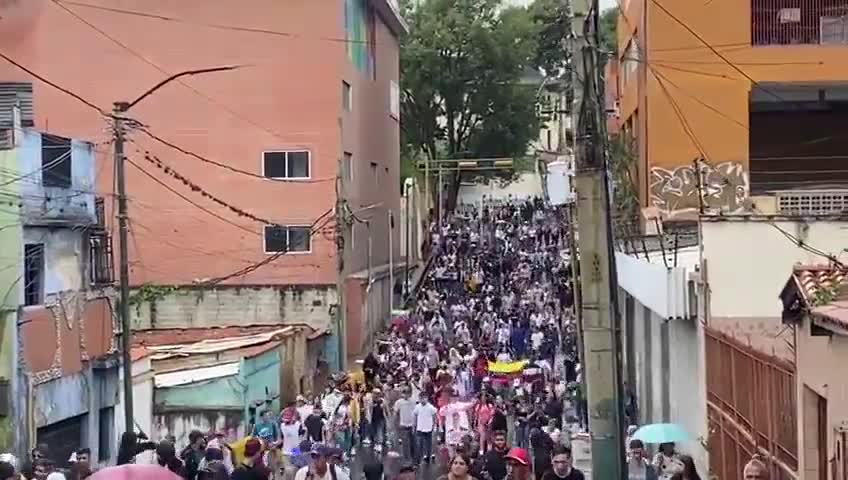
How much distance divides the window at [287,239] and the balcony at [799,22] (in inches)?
517

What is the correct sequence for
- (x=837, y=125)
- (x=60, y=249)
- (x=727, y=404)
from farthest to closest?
(x=837, y=125) < (x=60, y=249) < (x=727, y=404)

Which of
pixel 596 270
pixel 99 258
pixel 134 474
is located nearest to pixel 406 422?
pixel 99 258

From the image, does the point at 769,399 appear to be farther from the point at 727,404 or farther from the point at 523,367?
the point at 523,367

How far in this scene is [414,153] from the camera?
7356 cm

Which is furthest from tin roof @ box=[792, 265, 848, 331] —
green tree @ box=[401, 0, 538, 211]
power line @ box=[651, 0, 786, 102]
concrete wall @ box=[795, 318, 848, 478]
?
green tree @ box=[401, 0, 538, 211]

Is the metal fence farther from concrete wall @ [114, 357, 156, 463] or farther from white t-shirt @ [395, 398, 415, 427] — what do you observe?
concrete wall @ [114, 357, 156, 463]

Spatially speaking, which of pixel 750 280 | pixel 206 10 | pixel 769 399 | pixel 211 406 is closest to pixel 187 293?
pixel 206 10

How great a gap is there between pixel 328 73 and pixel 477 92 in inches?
1265

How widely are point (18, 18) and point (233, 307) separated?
885cm

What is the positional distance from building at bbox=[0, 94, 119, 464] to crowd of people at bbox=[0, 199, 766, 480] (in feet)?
4.35

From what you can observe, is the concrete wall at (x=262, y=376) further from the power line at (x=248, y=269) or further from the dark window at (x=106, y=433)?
the power line at (x=248, y=269)

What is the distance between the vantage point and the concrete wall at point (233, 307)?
3578 cm

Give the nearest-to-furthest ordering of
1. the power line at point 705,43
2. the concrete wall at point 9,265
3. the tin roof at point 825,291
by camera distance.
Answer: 1. the tin roof at point 825,291
2. the concrete wall at point 9,265
3. the power line at point 705,43


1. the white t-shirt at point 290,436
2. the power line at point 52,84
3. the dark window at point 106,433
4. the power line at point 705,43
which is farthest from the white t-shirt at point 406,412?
the power line at point 52,84
